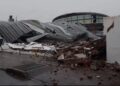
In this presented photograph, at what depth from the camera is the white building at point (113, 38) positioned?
21.6ft

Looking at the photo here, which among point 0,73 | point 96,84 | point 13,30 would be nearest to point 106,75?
point 96,84

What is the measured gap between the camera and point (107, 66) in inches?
258

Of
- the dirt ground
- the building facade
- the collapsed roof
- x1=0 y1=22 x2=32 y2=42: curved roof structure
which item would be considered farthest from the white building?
the building facade

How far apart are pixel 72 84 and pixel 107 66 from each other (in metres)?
2.24

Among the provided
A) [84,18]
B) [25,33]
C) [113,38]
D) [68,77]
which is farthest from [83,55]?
[84,18]

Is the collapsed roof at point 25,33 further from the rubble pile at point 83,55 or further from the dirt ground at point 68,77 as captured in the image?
the dirt ground at point 68,77

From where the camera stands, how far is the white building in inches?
260

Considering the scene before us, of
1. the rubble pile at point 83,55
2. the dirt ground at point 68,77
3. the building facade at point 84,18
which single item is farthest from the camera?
the building facade at point 84,18

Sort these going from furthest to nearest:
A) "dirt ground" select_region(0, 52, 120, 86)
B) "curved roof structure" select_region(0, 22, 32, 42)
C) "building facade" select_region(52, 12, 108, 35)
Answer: "building facade" select_region(52, 12, 108, 35), "curved roof structure" select_region(0, 22, 32, 42), "dirt ground" select_region(0, 52, 120, 86)

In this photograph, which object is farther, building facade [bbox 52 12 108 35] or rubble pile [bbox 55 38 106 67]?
building facade [bbox 52 12 108 35]

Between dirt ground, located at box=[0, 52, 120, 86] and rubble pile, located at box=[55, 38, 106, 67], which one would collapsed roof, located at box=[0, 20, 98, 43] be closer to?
rubble pile, located at box=[55, 38, 106, 67]

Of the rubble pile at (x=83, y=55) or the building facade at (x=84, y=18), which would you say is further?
the building facade at (x=84, y=18)

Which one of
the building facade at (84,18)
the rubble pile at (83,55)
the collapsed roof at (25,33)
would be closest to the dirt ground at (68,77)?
the rubble pile at (83,55)

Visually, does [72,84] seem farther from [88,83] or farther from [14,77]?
[14,77]
